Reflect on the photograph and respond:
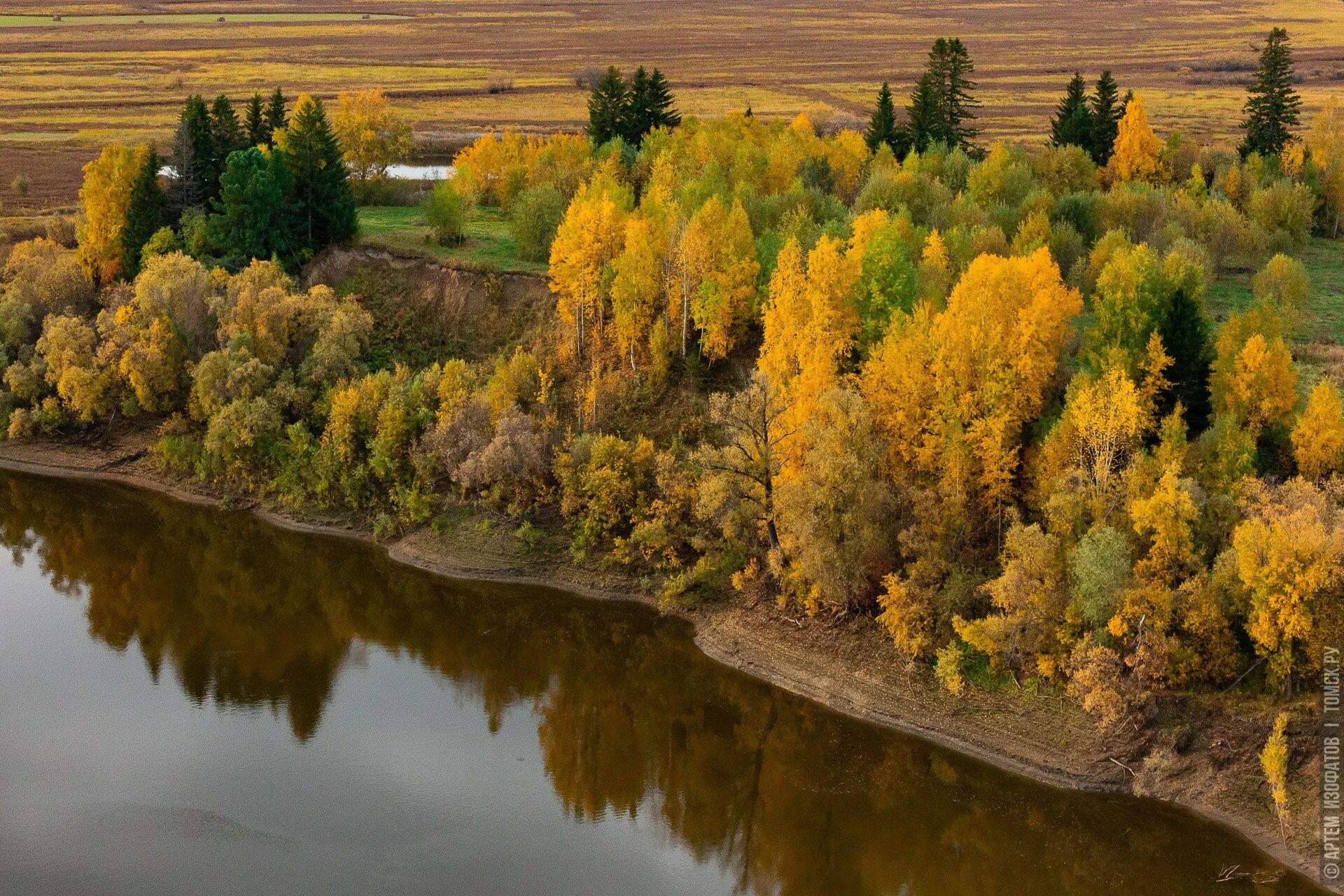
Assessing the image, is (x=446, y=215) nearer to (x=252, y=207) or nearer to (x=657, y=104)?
(x=252, y=207)

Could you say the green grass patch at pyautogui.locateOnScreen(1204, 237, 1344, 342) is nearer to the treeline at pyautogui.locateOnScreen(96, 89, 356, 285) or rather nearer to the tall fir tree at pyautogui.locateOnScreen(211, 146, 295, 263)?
the treeline at pyautogui.locateOnScreen(96, 89, 356, 285)

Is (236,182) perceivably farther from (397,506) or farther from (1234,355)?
(1234,355)

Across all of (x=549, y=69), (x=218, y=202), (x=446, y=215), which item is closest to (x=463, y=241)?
(x=446, y=215)

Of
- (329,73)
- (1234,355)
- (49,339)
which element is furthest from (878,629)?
(329,73)

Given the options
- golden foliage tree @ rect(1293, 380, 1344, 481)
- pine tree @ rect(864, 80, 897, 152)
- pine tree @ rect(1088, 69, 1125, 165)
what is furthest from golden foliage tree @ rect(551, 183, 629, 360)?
pine tree @ rect(1088, 69, 1125, 165)

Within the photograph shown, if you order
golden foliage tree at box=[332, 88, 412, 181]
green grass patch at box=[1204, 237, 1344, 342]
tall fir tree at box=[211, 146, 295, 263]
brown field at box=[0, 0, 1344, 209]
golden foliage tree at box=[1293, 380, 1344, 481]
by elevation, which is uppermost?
brown field at box=[0, 0, 1344, 209]

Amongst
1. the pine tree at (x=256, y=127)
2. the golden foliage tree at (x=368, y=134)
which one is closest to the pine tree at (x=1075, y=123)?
the golden foliage tree at (x=368, y=134)
